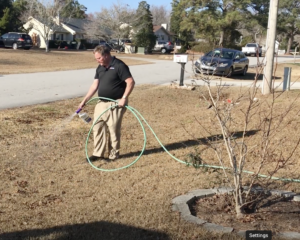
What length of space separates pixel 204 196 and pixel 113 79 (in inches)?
93.8

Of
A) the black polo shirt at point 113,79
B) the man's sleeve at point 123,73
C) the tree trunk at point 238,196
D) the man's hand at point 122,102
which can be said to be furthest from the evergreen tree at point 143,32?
the tree trunk at point 238,196

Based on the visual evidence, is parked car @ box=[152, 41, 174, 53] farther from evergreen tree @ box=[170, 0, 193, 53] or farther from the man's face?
the man's face

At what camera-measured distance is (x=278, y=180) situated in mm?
6262

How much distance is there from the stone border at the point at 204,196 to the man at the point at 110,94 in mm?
1943

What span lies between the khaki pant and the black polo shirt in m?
0.16

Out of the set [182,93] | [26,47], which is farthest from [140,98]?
[26,47]

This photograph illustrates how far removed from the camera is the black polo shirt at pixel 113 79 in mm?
6840

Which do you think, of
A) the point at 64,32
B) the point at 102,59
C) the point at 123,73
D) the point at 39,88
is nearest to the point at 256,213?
the point at 123,73

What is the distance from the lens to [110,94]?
22.9 ft

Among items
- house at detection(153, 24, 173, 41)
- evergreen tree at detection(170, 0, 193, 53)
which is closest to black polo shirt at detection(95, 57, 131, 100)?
evergreen tree at detection(170, 0, 193, 53)

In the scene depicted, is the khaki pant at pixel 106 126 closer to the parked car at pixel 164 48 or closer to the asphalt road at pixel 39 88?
the asphalt road at pixel 39 88

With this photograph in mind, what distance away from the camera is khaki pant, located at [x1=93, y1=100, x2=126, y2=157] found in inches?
277

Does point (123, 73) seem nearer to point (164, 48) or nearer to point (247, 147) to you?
point (247, 147)

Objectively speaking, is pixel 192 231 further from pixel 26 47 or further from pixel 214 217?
pixel 26 47
